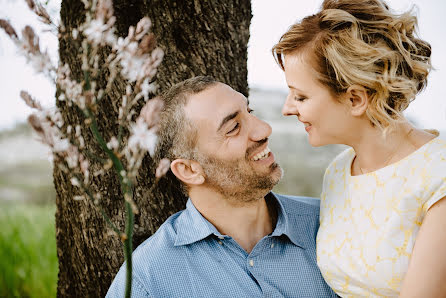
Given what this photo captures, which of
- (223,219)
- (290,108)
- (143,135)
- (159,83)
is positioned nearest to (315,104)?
(290,108)

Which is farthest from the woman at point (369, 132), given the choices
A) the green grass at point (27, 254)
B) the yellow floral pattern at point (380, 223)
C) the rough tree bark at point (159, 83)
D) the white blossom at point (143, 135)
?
the green grass at point (27, 254)

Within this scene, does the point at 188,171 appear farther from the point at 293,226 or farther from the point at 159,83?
the point at 293,226

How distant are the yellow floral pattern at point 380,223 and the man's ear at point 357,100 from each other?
26cm

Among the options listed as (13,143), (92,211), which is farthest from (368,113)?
(13,143)

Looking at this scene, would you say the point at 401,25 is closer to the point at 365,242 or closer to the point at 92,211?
the point at 365,242

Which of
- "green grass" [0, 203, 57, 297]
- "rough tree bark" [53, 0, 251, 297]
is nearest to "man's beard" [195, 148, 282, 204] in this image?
"rough tree bark" [53, 0, 251, 297]

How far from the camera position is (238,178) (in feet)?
6.83

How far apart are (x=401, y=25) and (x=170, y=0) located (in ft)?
3.61

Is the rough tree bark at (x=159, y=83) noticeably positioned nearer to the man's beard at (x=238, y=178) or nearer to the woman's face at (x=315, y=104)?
the man's beard at (x=238, y=178)

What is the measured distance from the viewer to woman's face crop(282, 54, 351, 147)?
5.88ft

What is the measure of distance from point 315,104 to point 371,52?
0.97ft

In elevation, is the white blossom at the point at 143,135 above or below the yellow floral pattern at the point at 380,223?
above

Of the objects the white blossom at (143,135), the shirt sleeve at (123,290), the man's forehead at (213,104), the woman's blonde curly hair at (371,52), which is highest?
the white blossom at (143,135)

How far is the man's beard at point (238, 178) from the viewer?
81.1 inches
